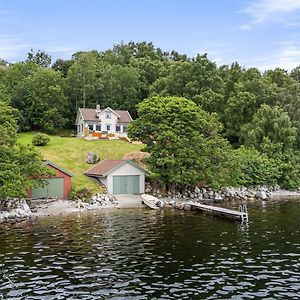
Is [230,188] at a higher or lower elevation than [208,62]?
lower

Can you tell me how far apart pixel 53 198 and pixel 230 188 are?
1052 inches

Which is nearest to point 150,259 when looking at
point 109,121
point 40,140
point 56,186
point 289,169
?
point 56,186

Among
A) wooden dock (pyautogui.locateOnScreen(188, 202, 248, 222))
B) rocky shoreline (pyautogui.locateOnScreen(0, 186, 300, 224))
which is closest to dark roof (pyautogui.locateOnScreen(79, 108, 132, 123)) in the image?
rocky shoreline (pyautogui.locateOnScreen(0, 186, 300, 224))

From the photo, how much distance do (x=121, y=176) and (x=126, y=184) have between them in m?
1.42

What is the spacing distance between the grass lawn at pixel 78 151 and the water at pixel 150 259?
918 inches

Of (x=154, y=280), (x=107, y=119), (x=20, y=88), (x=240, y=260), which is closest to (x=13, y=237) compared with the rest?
(x=154, y=280)

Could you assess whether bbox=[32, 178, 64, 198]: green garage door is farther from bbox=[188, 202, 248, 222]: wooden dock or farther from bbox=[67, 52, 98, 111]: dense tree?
bbox=[67, 52, 98, 111]: dense tree

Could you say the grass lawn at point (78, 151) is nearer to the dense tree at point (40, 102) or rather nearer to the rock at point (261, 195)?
the dense tree at point (40, 102)

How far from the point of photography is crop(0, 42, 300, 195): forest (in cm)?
6219

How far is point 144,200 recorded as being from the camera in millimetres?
54000

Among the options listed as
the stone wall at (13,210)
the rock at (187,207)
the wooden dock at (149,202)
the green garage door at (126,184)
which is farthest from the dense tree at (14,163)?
the rock at (187,207)

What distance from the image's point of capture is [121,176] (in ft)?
200

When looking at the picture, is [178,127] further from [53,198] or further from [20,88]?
[20,88]

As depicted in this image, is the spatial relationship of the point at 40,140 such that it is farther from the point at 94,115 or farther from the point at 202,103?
the point at 202,103
